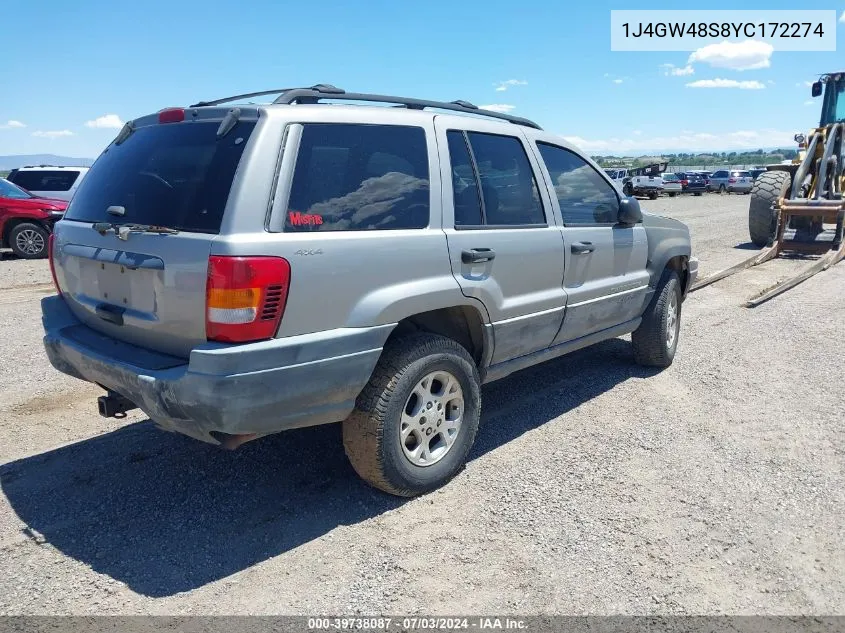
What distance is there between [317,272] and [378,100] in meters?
1.23

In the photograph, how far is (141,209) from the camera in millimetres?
3188

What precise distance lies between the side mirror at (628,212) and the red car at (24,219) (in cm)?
1139

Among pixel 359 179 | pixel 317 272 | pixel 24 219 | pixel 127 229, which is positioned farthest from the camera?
pixel 24 219

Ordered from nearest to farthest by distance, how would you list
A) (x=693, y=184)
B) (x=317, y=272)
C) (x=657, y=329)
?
1. (x=317, y=272)
2. (x=657, y=329)
3. (x=693, y=184)

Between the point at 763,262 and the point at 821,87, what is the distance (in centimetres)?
594

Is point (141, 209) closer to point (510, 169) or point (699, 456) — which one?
point (510, 169)

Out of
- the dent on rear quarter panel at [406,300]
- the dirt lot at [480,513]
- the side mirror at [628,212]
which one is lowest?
the dirt lot at [480,513]

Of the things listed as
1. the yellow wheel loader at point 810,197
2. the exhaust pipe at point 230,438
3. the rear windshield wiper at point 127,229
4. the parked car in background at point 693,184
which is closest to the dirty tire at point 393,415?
the exhaust pipe at point 230,438

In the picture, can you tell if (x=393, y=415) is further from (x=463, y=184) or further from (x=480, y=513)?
(x=463, y=184)

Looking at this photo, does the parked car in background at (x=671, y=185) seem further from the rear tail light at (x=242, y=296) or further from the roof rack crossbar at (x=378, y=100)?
the rear tail light at (x=242, y=296)

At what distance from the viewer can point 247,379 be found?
8.96ft

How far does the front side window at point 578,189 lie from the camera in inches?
175

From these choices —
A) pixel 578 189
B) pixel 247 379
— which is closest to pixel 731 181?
pixel 578 189

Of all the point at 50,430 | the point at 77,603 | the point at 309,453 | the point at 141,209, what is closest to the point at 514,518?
the point at 309,453
